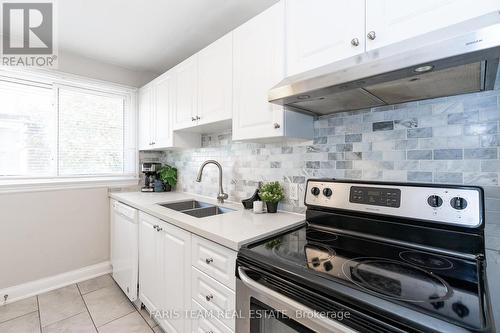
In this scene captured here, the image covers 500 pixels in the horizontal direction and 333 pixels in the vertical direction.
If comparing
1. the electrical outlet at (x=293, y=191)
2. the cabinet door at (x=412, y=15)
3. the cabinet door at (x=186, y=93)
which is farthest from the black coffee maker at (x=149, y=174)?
the cabinet door at (x=412, y=15)

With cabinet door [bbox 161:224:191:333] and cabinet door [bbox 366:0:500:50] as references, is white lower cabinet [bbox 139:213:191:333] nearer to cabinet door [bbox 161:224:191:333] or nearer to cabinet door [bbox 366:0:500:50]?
cabinet door [bbox 161:224:191:333]

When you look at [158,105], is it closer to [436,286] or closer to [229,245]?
[229,245]

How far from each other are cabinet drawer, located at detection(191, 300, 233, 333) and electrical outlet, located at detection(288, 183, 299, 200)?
830 mm

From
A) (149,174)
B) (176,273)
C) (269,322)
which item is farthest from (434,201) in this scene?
(149,174)

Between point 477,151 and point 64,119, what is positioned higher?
point 64,119

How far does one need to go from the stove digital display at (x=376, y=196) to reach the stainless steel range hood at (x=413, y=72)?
1.39 feet

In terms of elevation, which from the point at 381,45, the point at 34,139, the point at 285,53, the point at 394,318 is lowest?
the point at 394,318

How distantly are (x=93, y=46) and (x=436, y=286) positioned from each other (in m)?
3.00

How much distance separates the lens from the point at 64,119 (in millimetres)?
2473

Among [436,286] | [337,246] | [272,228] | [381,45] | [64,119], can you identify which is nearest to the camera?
[436,286]

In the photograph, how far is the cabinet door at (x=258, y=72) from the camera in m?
1.31

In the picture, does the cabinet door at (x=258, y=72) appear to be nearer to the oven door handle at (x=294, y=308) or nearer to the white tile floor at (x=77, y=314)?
the oven door handle at (x=294, y=308)

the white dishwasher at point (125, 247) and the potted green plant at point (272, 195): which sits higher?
the potted green plant at point (272, 195)

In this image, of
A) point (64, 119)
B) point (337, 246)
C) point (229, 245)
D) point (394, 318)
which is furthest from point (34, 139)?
point (394, 318)
